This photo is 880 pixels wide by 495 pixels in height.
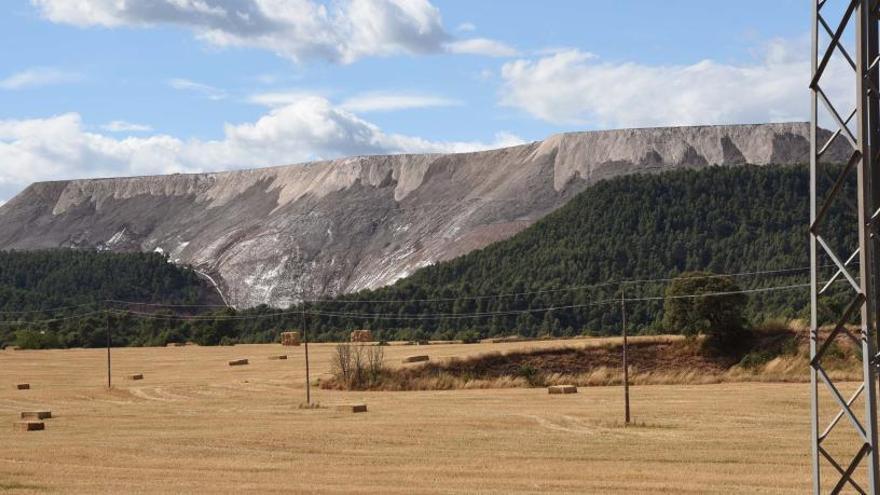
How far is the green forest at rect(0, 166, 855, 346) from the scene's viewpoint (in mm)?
108000

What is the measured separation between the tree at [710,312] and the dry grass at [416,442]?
6654mm

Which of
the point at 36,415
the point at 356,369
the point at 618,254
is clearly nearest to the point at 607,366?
the point at 356,369

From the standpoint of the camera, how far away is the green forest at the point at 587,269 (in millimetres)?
108000

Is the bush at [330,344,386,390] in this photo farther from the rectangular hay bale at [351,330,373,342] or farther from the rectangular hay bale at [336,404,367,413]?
the rectangular hay bale at [351,330,373,342]

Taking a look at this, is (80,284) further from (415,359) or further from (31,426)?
(31,426)

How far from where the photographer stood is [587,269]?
119438mm

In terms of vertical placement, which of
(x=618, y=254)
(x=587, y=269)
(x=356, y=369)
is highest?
(x=618, y=254)

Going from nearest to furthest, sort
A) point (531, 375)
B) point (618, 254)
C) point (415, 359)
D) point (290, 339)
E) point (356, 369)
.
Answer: point (356, 369) → point (531, 375) → point (415, 359) → point (290, 339) → point (618, 254)

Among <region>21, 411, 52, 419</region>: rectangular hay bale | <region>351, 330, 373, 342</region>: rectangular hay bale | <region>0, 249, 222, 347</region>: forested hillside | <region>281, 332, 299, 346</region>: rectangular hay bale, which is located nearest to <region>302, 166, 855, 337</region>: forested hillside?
<region>281, 332, 299, 346</region>: rectangular hay bale

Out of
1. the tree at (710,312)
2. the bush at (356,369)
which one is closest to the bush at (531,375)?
the bush at (356,369)

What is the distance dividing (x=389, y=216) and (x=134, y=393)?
12040 cm

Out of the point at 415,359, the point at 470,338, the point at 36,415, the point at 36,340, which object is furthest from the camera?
the point at 36,340

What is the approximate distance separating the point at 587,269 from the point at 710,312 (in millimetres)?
49040

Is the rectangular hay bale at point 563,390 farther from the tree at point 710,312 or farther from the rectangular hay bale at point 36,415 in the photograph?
the rectangular hay bale at point 36,415
